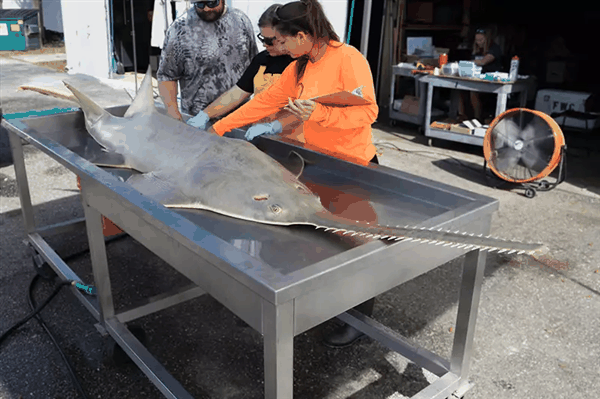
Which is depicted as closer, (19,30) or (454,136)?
(454,136)

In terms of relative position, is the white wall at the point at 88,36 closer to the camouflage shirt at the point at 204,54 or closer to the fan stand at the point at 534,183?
the camouflage shirt at the point at 204,54

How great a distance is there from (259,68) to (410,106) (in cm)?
410

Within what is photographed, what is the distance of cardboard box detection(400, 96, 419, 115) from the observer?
697 cm

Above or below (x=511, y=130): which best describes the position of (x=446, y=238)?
above

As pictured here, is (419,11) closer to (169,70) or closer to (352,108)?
(169,70)

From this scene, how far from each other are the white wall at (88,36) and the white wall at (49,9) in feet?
18.2

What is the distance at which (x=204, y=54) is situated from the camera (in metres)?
3.51

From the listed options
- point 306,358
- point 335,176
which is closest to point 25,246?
point 306,358

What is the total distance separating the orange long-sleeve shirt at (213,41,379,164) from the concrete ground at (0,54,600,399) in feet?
3.22

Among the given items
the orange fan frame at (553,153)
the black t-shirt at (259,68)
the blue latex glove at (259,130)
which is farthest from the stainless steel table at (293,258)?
the orange fan frame at (553,153)

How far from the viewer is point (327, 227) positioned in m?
1.47

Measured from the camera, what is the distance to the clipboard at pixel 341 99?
193 centimetres

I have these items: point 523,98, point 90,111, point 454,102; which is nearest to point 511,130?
point 523,98

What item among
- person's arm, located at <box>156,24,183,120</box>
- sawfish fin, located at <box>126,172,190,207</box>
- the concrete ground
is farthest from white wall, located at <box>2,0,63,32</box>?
sawfish fin, located at <box>126,172,190,207</box>
